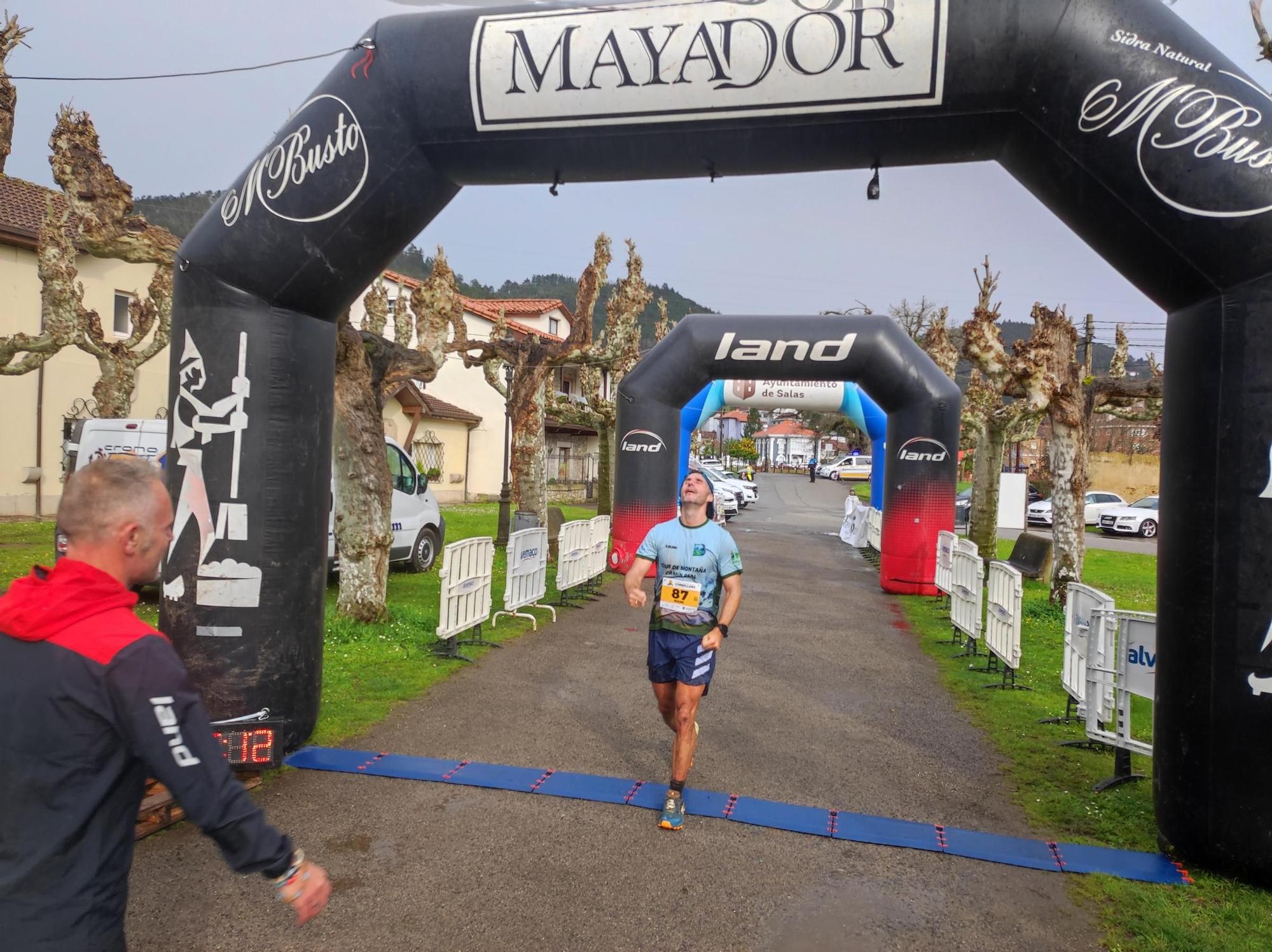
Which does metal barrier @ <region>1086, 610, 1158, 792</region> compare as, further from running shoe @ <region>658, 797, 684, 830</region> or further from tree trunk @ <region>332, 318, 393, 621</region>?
tree trunk @ <region>332, 318, 393, 621</region>

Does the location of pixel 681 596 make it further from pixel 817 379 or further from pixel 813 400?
pixel 813 400

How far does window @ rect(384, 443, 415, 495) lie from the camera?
1414cm

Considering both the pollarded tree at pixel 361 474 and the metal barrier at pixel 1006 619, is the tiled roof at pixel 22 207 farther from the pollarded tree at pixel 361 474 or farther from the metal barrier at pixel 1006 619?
the metal barrier at pixel 1006 619

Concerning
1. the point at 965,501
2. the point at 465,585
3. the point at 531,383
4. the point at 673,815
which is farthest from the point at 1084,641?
the point at 965,501

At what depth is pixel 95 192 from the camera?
8.23 meters

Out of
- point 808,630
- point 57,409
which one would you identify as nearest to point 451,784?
point 808,630

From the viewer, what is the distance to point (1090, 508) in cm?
3253

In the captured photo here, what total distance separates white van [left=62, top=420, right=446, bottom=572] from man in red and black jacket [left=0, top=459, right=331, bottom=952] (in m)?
7.94

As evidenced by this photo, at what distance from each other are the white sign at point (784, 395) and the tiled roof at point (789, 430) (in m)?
93.4

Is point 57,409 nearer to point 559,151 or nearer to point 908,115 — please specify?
point 559,151

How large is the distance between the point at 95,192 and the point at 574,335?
9617mm

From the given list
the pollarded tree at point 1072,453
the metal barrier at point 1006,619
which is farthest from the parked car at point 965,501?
the metal barrier at point 1006,619

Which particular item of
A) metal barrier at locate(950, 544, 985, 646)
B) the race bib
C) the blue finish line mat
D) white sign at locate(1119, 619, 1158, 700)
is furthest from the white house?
white sign at locate(1119, 619, 1158, 700)

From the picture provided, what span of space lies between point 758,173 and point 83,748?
15.1 ft
